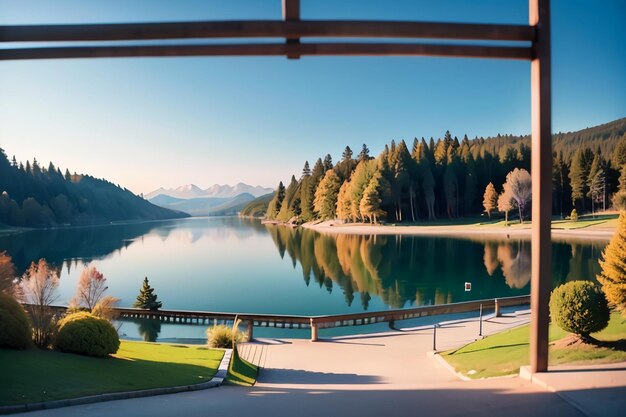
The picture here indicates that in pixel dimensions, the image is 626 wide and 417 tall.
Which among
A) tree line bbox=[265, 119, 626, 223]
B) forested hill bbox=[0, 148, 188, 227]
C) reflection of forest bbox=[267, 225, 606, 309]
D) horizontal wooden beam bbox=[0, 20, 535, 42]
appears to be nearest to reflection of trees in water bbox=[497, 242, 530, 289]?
reflection of forest bbox=[267, 225, 606, 309]

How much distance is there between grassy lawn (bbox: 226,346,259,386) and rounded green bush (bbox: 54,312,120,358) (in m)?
1.96

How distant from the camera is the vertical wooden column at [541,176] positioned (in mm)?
3473

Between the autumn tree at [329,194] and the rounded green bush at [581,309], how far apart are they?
55856 mm

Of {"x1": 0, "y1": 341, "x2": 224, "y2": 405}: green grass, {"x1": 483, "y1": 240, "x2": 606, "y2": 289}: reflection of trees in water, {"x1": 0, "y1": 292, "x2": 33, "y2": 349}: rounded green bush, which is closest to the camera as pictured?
{"x1": 0, "y1": 341, "x2": 224, "y2": 405}: green grass

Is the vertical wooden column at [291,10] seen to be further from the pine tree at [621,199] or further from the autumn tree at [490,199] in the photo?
the autumn tree at [490,199]

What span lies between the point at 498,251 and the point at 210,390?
110 feet

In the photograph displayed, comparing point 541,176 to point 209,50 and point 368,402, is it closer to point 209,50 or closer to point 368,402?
point 368,402

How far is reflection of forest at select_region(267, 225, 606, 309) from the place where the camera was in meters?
20.8

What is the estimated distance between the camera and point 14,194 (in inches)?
3238

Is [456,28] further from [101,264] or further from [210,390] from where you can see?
[101,264]

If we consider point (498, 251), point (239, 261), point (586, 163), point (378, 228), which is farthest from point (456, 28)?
point (378, 228)

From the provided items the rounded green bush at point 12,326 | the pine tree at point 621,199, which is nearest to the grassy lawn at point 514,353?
the pine tree at point 621,199

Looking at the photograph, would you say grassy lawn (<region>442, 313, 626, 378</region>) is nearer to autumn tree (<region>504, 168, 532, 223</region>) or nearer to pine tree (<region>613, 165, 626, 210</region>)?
pine tree (<region>613, 165, 626, 210</region>)

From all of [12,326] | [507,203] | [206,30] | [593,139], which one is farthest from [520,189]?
[12,326]
